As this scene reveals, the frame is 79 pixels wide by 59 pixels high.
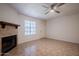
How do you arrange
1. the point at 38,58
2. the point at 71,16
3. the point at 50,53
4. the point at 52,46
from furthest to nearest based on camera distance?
1. the point at 52,46
2. the point at 71,16
3. the point at 50,53
4. the point at 38,58

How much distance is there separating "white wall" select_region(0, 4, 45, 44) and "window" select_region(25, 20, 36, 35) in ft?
0.31

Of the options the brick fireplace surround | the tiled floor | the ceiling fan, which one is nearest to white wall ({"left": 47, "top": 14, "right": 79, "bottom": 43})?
the tiled floor

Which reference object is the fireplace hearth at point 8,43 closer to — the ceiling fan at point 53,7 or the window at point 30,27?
the window at point 30,27

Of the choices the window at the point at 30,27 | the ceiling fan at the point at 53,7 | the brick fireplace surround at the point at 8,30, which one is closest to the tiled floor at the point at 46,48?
the window at the point at 30,27

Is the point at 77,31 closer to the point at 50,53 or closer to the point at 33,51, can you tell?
the point at 50,53

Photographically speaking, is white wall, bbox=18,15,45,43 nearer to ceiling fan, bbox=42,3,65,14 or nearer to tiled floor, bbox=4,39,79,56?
tiled floor, bbox=4,39,79,56

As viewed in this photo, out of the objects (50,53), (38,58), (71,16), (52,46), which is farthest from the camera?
(52,46)

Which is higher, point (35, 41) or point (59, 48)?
point (35, 41)

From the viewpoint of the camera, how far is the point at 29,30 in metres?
2.21

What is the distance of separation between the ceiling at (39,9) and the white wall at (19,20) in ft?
0.41

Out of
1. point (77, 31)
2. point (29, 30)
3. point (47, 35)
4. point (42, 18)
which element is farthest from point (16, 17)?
point (77, 31)

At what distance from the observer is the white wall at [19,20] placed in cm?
190

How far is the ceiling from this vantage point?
188 cm

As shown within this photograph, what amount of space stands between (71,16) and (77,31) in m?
0.39
